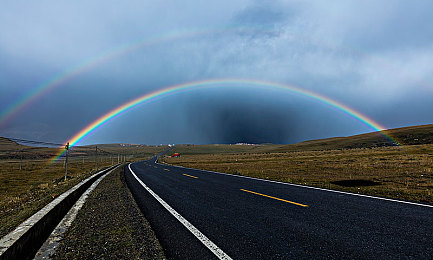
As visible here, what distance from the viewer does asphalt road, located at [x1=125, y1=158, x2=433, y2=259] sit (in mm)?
3297

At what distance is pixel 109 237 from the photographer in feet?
12.5

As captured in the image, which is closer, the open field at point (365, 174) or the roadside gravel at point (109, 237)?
the roadside gravel at point (109, 237)

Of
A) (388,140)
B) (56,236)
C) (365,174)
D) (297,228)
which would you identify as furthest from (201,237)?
(388,140)

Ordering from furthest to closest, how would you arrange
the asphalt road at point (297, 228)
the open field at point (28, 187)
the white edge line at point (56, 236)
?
the open field at point (28, 187)
the asphalt road at point (297, 228)
the white edge line at point (56, 236)

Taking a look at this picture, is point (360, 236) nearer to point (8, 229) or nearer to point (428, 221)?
point (428, 221)

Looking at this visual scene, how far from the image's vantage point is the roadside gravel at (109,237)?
317 cm

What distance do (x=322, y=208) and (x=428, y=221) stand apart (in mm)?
2056

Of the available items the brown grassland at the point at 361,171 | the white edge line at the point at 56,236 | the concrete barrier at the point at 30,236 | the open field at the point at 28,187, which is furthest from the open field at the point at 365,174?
the open field at the point at 28,187

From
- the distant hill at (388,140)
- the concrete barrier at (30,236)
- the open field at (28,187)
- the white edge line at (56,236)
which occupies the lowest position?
the open field at (28,187)

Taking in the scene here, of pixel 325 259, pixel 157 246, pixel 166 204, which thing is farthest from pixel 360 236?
pixel 166 204

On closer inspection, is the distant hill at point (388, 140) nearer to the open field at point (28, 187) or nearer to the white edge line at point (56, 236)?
the open field at point (28, 187)

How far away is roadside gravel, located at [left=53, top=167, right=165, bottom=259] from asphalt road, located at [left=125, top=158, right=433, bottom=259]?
278 mm

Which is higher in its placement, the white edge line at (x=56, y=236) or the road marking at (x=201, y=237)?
the white edge line at (x=56, y=236)

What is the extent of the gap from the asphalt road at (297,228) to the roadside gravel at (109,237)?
0.28m
